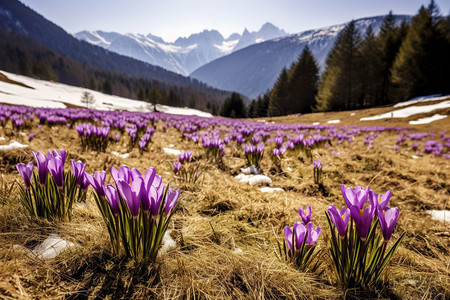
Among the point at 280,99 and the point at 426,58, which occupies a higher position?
the point at 426,58

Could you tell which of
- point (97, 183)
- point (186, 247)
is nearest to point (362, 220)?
point (186, 247)

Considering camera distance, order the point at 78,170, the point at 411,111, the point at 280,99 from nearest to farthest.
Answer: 1. the point at 78,170
2. the point at 411,111
3. the point at 280,99

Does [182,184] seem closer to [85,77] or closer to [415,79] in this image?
[415,79]

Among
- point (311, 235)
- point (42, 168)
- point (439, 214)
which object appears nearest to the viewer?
point (311, 235)

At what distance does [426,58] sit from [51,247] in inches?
1529

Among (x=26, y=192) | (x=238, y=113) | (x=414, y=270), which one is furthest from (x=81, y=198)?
Answer: (x=238, y=113)

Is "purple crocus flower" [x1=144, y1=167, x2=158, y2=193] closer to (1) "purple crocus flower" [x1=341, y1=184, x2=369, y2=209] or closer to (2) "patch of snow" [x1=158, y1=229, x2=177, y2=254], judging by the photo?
(2) "patch of snow" [x1=158, y1=229, x2=177, y2=254]

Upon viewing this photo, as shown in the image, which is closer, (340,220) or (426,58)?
(340,220)

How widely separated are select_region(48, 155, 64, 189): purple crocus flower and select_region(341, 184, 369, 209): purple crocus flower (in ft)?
4.53

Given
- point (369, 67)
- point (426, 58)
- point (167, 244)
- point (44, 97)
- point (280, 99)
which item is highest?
point (369, 67)

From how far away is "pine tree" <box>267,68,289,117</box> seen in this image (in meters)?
45.1

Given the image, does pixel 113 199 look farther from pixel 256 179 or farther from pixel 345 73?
pixel 345 73

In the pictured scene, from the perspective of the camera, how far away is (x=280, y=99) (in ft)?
153

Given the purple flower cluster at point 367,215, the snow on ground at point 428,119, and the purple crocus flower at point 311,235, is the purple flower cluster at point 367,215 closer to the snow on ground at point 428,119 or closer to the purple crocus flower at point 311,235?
the purple crocus flower at point 311,235
